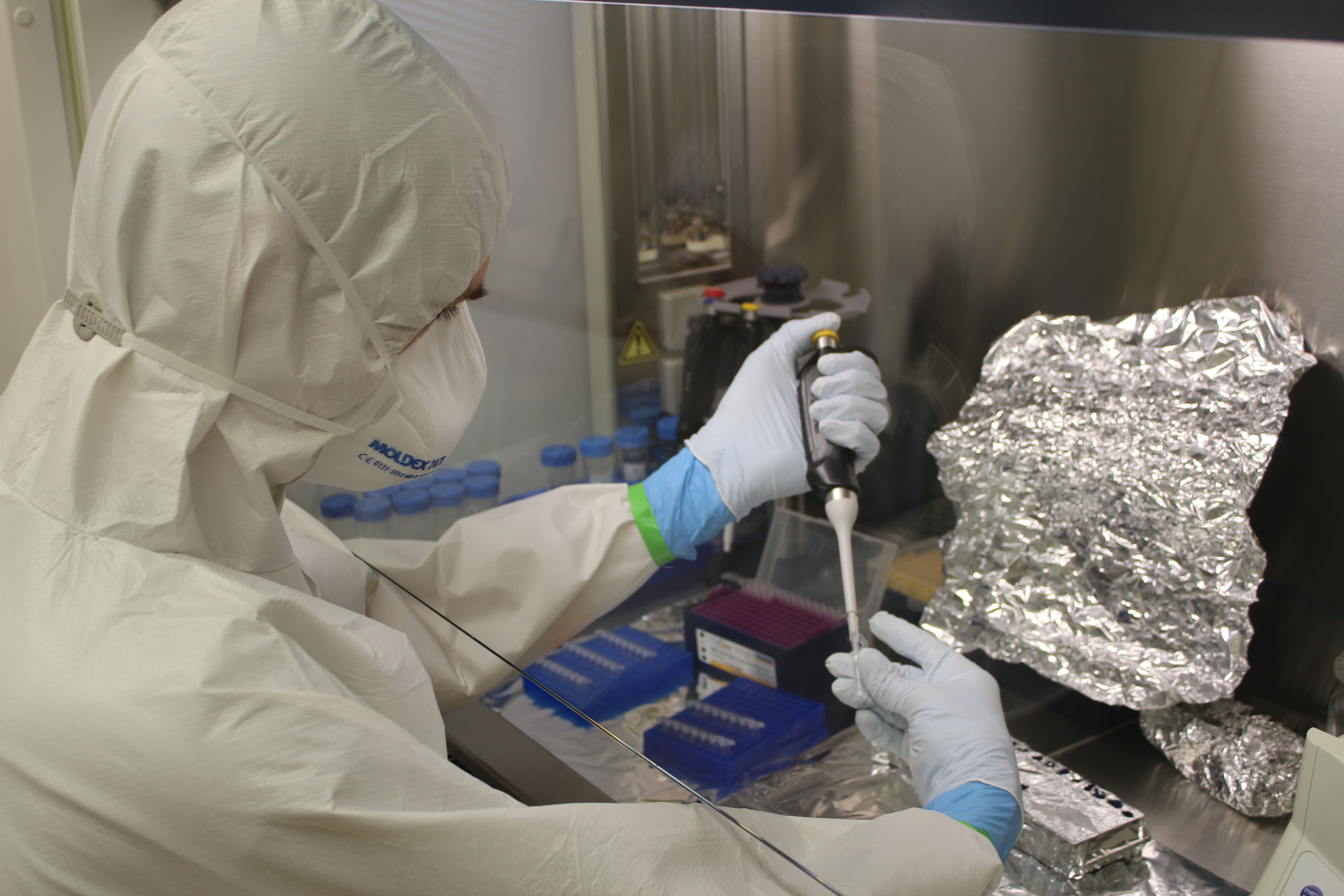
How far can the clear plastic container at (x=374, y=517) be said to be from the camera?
1399 millimetres

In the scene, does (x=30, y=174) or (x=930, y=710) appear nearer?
(x=930, y=710)

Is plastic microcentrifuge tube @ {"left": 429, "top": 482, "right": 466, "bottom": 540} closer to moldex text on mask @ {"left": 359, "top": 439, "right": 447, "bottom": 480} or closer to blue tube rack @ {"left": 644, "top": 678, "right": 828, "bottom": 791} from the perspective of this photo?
moldex text on mask @ {"left": 359, "top": 439, "right": 447, "bottom": 480}

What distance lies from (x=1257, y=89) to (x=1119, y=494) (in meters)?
0.39

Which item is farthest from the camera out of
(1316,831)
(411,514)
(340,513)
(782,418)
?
(340,513)

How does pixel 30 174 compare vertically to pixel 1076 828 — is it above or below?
above

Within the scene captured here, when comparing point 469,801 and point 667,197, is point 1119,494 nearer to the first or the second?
point 667,197

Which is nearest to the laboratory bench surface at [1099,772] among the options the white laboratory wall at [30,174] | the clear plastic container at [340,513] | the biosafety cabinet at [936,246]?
the biosafety cabinet at [936,246]

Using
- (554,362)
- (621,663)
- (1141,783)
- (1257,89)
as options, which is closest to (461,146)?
(554,362)

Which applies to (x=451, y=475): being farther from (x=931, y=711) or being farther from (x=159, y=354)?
(x=931, y=711)

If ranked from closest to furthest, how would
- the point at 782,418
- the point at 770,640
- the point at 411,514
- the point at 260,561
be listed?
the point at 260,561 → the point at 770,640 → the point at 782,418 → the point at 411,514

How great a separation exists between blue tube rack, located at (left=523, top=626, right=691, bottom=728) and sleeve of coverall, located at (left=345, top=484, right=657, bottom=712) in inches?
1.6

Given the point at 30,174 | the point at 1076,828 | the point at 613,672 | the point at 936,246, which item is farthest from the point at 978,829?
the point at 30,174

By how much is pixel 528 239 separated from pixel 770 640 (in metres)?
0.55

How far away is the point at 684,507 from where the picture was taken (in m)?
1.05
